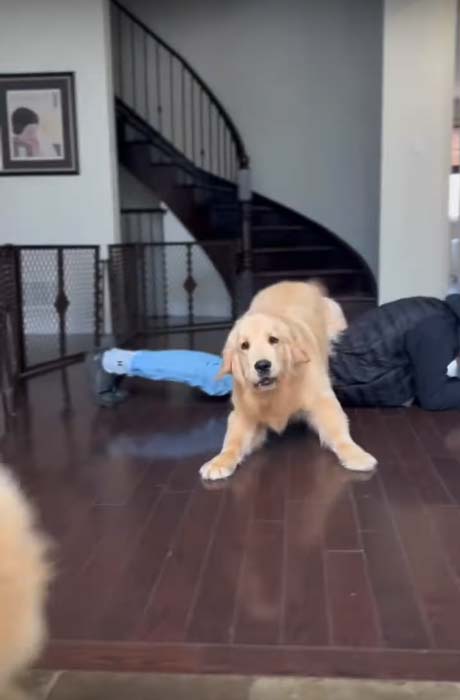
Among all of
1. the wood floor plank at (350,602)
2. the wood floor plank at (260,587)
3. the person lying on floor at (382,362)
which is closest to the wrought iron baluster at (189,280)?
the person lying on floor at (382,362)

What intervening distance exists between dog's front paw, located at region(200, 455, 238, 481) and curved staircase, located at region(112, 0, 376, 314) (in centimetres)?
358

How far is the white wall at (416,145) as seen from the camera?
525 centimetres

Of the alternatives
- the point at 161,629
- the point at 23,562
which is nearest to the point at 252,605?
the point at 161,629

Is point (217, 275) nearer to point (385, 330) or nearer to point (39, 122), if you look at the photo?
point (39, 122)

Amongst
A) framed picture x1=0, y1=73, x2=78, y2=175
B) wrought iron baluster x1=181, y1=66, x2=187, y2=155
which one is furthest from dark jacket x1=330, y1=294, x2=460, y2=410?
wrought iron baluster x1=181, y1=66, x2=187, y2=155

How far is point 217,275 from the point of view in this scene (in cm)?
654

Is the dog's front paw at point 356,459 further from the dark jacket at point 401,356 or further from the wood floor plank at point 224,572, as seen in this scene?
the dark jacket at point 401,356

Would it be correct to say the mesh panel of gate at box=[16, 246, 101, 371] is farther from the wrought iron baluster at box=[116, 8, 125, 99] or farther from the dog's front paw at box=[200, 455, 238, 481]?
the wrought iron baluster at box=[116, 8, 125, 99]

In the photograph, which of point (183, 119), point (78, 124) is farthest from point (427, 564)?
point (183, 119)

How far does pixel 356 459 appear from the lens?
8.60ft

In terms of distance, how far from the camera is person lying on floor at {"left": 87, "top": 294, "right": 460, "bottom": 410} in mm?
3152

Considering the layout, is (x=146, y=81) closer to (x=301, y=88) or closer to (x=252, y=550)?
(x=301, y=88)

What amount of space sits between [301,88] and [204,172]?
1.22 m

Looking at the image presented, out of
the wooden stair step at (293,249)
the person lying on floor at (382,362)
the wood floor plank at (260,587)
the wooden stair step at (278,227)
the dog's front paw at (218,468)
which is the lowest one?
the wood floor plank at (260,587)
